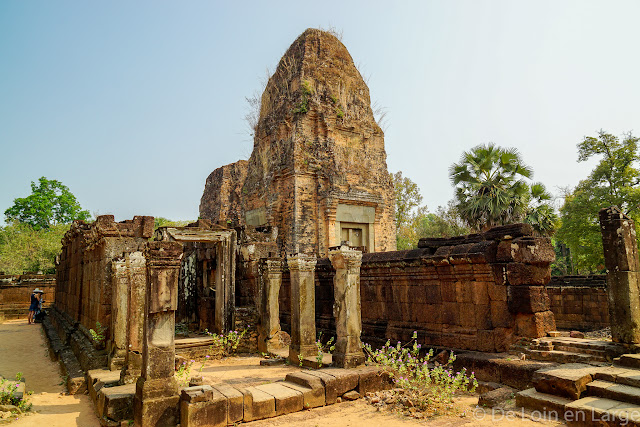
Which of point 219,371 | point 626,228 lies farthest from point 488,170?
point 219,371

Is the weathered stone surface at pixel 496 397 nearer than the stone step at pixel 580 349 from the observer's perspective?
Yes

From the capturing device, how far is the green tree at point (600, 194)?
1830cm

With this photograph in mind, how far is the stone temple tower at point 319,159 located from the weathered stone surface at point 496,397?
29.9ft

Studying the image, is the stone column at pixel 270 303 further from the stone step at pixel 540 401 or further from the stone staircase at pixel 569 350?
the stone step at pixel 540 401

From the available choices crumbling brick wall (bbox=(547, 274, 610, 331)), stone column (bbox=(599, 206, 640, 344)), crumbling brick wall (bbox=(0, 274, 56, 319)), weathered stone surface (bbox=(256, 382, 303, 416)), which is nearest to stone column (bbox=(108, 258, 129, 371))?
weathered stone surface (bbox=(256, 382, 303, 416))

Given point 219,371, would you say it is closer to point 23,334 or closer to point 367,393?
point 367,393

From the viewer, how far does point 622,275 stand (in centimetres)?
560

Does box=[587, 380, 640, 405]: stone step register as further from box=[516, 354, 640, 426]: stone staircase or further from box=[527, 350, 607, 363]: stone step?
box=[527, 350, 607, 363]: stone step

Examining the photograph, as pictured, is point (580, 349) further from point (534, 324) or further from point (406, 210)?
point (406, 210)

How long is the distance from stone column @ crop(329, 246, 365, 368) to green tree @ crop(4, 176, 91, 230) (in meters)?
40.3

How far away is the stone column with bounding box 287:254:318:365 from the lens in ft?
25.0

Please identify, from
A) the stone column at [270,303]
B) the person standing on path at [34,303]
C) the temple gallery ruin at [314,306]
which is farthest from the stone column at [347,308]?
the person standing on path at [34,303]

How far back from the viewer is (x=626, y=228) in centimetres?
572

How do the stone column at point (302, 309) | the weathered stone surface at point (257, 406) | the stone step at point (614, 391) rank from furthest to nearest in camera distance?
the stone column at point (302, 309) < the weathered stone surface at point (257, 406) < the stone step at point (614, 391)
